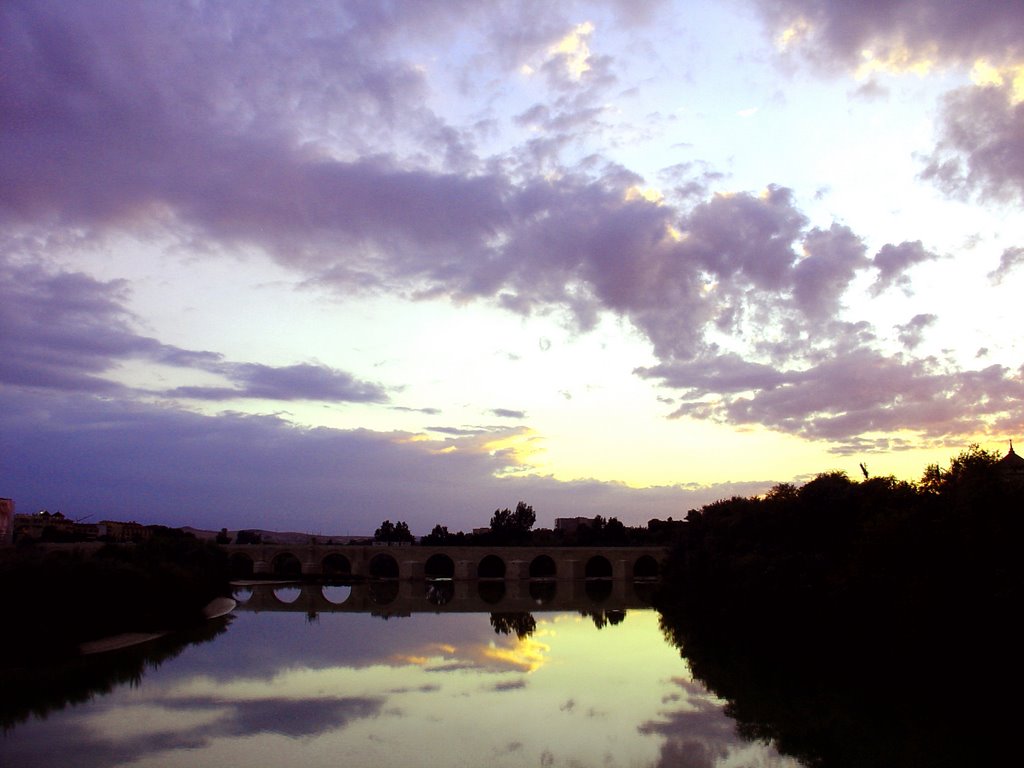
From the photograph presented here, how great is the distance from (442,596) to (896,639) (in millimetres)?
34123

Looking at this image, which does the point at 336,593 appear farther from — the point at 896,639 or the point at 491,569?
the point at 896,639

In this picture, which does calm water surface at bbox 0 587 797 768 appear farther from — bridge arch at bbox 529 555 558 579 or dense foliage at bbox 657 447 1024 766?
bridge arch at bbox 529 555 558 579

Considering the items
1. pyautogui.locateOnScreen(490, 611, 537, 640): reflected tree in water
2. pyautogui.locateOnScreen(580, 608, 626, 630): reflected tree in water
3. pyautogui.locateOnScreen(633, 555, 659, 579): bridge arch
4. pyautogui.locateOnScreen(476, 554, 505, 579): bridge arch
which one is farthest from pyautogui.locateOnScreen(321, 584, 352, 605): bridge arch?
pyautogui.locateOnScreen(633, 555, 659, 579): bridge arch

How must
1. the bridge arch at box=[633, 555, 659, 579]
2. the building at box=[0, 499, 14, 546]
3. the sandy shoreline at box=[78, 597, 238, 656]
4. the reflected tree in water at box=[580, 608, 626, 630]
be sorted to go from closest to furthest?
the sandy shoreline at box=[78, 597, 238, 656] → the reflected tree in water at box=[580, 608, 626, 630] → the building at box=[0, 499, 14, 546] → the bridge arch at box=[633, 555, 659, 579]

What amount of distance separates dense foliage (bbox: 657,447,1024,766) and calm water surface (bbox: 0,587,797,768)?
1438mm

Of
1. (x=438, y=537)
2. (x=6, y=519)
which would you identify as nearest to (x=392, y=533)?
(x=438, y=537)

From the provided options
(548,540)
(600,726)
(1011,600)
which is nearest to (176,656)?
(600,726)

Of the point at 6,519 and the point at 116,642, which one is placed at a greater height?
the point at 6,519

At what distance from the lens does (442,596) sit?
49.5m

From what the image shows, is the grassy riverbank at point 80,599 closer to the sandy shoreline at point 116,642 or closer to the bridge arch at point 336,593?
the sandy shoreline at point 116,642

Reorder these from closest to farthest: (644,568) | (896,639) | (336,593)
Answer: (896,639)
(336,593)
(644,568)

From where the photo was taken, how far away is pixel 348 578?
61.8 meters

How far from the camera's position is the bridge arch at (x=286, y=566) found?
62.1 meters

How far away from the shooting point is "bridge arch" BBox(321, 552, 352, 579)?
A: 64.6 meters
